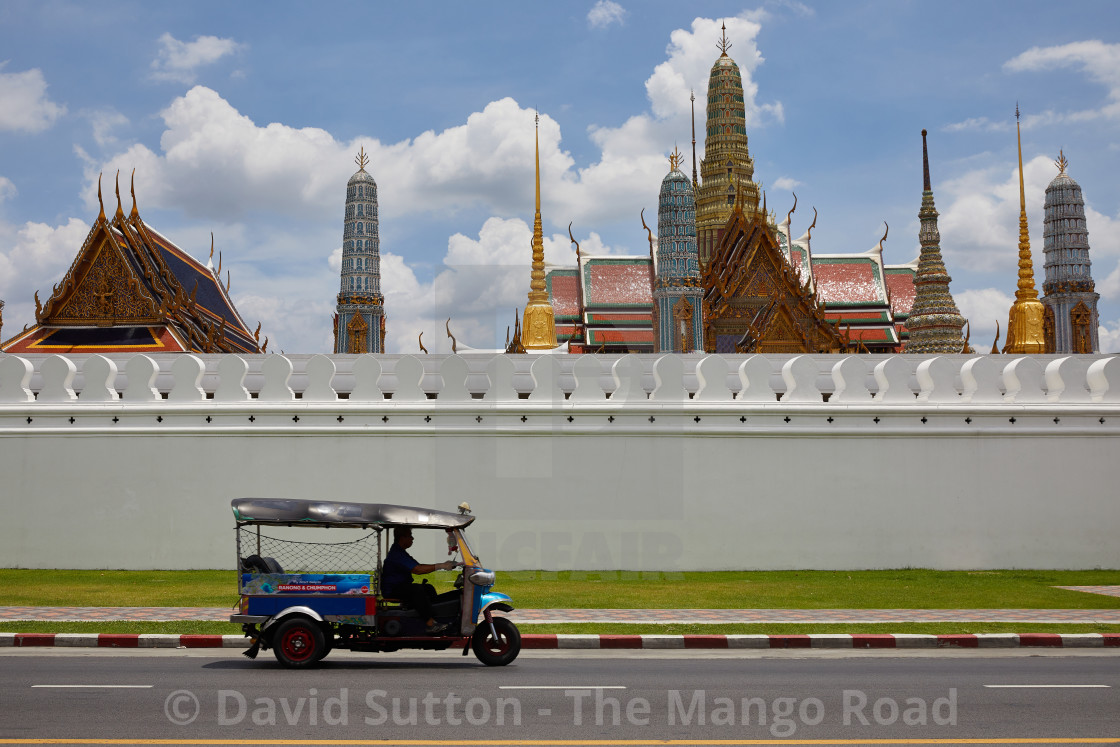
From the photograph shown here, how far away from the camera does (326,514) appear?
8680 millimetres

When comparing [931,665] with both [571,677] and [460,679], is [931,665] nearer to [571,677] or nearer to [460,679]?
[571,677]

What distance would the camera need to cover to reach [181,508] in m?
13.9

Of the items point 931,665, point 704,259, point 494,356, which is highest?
point 704,259

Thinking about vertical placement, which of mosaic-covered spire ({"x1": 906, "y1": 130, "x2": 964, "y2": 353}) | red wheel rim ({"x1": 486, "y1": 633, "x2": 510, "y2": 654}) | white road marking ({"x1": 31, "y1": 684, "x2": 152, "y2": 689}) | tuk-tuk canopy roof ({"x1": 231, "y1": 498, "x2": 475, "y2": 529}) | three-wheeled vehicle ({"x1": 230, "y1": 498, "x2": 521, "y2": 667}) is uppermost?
mosaic-covered spire ({"x1": 906, "y1": 130, "x2": 964, "y2": 353})

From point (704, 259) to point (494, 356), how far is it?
78.6ft

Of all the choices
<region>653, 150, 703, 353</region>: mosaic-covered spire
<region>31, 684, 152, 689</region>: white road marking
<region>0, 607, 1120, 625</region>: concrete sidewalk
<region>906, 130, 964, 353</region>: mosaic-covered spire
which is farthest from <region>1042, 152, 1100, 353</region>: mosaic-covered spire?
<region>31, 684, 152, 689</region>: white road marking

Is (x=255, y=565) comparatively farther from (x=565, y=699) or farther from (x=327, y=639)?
(x=565, y=699)

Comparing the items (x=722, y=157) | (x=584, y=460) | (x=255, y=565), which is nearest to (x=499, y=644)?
(x=255, y=565)

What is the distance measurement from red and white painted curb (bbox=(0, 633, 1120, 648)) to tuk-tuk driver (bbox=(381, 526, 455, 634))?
1.20 meters

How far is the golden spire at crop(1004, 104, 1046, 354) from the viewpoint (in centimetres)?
1986

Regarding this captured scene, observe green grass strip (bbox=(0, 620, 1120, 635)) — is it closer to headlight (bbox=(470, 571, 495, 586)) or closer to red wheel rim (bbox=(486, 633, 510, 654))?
red wheel rim (bbox=(486, 633, 510, 654))

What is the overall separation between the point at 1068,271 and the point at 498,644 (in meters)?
35.2

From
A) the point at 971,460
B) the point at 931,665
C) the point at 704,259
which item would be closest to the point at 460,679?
Answer: the point at 931,665

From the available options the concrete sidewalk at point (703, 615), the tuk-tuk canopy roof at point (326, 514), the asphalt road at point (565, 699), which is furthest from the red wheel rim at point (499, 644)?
the concrete sidewalk at point (703, 615)
